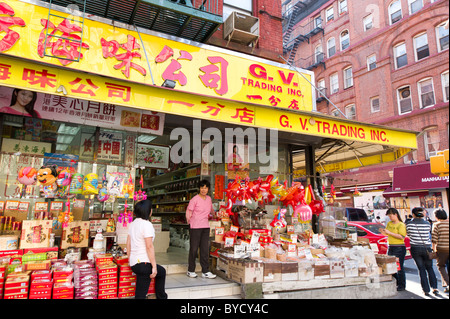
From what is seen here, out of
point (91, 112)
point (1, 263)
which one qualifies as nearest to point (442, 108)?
point (91, 112)

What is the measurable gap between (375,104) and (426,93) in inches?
162

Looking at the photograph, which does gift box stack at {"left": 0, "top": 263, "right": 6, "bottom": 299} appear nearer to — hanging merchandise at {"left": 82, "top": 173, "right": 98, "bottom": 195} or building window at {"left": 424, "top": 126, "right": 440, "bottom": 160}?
hanging merchandise at {"left": 82, "top": 173, "right": 98, "bottom": 195}

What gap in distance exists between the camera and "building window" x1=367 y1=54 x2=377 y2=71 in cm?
2142

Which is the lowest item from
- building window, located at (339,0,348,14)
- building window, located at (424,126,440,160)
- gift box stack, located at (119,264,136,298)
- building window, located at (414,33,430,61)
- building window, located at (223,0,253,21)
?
gift box stack, located at (119,264,136,298)

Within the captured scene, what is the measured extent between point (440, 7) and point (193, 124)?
59.6 ft

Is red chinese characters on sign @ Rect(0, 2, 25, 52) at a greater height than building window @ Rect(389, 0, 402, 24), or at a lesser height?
lesser

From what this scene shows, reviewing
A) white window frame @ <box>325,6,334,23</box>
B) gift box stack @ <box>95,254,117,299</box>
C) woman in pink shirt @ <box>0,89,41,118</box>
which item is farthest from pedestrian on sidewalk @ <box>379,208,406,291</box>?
white window frame @ <box>325,6,334,23</box>

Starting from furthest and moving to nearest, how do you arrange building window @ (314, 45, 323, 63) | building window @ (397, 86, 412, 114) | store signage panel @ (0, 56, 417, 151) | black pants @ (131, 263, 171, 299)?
building window @ (314, 45, 323, 63) → building window @ (397, 86, 412, 114) → store signage panel @ (0, 56, 417, 151) → black pants @ (131, 263, 171, 299)

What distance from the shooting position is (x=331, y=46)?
25.8 m

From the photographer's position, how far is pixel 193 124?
7379mm

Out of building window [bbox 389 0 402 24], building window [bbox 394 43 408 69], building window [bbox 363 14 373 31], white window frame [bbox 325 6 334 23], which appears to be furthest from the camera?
white window frame [bbox 325 6 334 23]

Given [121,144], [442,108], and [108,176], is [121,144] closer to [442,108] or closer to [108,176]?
[108,176]

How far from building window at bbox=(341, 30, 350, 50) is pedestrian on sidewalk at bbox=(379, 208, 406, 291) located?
21411mm

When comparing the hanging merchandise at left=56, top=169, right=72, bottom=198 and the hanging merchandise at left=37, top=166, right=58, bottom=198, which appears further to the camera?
the hanging merchandise at left=56, top=169, right=72, bottom=198
